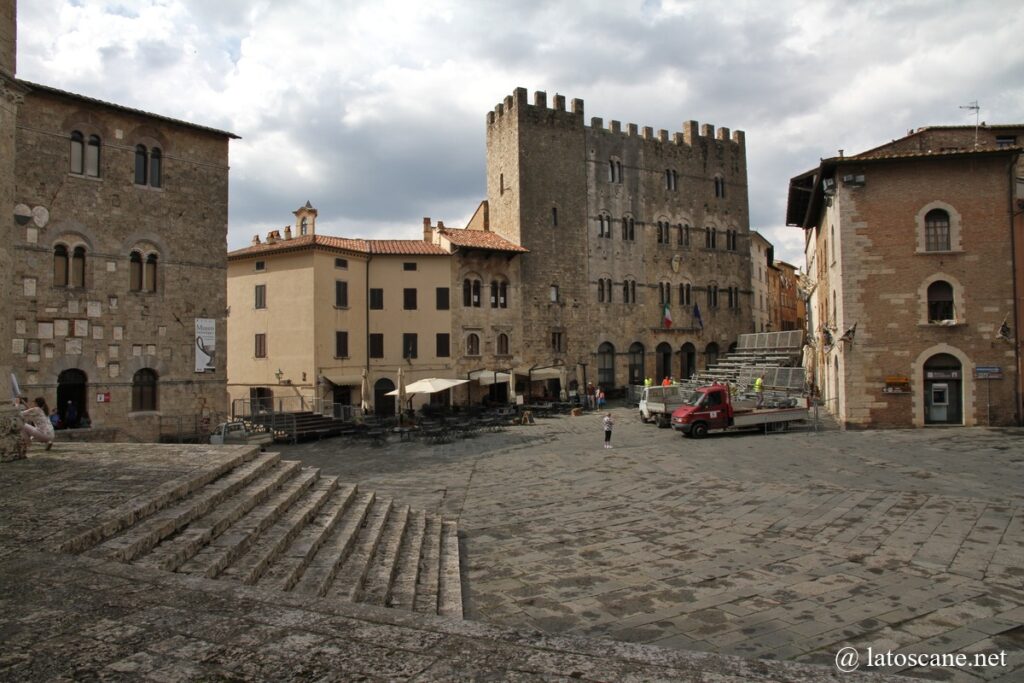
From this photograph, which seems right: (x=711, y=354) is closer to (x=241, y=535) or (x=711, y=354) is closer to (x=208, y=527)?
(x=241, y=535)

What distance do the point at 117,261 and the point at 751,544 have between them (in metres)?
20.9

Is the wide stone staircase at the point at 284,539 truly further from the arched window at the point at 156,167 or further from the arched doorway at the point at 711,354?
the arched doorway at the point at 711,354

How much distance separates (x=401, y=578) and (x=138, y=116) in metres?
20.5

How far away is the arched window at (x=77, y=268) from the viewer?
20078 millimetres

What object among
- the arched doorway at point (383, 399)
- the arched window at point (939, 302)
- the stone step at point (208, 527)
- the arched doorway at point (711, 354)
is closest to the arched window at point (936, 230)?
the arched window at point (939, 302)

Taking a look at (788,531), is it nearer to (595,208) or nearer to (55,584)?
(55,584)

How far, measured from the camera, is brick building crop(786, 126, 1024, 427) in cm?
2167

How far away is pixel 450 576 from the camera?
802 centimetres

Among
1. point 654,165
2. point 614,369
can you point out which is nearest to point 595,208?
point 654,165

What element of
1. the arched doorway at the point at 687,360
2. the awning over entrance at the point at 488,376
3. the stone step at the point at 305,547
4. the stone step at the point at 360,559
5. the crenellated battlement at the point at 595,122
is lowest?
the stone step at the point at 360,559

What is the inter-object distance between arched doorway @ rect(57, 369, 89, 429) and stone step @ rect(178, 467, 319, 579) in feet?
46.6

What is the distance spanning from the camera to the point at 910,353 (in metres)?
22.1

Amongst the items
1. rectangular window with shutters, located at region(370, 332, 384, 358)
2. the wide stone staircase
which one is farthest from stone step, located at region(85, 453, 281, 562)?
rectangular window with shutters, located at region(370, 332, 384, 358)

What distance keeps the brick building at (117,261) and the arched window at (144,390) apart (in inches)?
1.4
